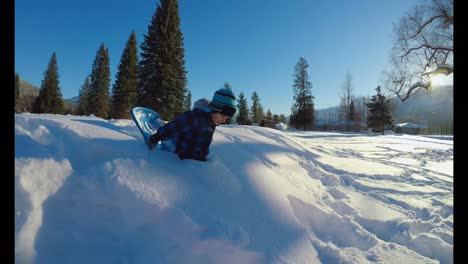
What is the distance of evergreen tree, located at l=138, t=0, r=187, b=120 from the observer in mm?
17234

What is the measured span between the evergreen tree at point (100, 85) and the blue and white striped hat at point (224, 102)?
3233 centimetres

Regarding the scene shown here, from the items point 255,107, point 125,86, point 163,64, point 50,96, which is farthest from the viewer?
point 255,107

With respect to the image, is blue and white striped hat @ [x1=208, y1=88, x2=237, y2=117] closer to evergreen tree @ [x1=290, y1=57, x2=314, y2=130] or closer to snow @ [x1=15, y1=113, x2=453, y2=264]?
snow @ [x1=15, y1=113, x2=453, y2=264]

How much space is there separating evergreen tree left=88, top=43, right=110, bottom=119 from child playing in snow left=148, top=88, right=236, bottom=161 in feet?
106

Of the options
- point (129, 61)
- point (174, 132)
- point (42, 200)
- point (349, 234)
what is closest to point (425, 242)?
point (349, 234)

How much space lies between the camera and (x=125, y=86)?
24.6m

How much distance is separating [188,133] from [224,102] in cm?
42

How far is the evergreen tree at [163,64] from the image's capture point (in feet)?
56.5

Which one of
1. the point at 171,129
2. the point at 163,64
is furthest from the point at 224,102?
the point at 163,64

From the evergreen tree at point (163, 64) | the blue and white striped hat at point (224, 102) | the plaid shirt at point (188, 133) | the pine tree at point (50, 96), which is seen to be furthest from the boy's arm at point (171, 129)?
the pine tree at point (50, 96)

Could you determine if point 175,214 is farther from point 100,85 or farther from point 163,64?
point 100,85

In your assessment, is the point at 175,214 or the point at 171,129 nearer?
the point at 175,214

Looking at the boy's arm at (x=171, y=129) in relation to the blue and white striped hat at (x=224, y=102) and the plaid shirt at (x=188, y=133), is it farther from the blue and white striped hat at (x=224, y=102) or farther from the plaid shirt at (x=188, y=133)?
the blue and white striped hat at (x=224, y=102)

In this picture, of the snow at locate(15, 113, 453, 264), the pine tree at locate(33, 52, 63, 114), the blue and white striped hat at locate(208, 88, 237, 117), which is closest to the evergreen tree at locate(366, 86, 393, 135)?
the snow at locate(15, 113, 453, 264)
